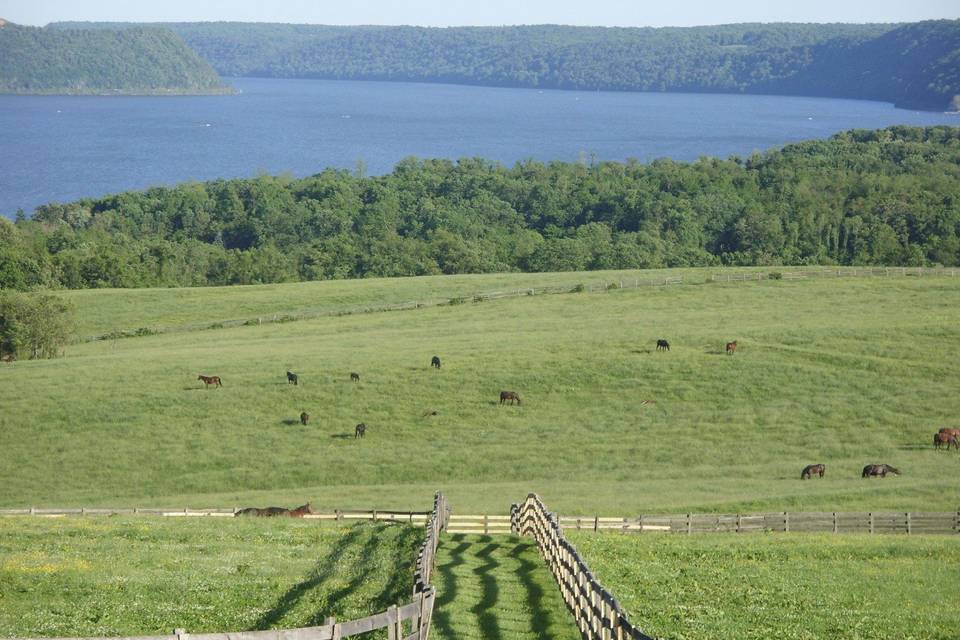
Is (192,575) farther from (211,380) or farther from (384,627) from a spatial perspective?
(211,380)

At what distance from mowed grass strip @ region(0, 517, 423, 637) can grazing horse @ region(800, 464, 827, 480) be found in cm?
1935

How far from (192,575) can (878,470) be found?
2912 centimetres

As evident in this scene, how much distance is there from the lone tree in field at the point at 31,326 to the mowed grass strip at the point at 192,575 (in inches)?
1600

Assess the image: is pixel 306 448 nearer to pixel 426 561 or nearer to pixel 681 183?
pixel 426 561

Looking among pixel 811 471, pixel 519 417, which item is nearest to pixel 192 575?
pixel 811 471

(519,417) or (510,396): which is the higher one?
(510,396)

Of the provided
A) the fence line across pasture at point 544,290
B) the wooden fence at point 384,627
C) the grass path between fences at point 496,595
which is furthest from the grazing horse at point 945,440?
the fence line across pasture at point 544,290

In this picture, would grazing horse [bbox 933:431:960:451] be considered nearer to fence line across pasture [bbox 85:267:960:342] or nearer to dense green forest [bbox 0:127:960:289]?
fence line across pasture [bbox 85:267:960:342]

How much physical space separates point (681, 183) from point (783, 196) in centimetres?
1567

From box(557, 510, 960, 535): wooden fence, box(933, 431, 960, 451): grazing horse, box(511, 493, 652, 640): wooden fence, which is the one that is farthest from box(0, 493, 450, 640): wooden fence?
box(933, 431, 960, 451): grazing horse

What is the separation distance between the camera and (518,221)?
16150 cm

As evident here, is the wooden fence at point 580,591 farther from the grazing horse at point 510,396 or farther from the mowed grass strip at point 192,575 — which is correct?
the grazing horse at point 510,396

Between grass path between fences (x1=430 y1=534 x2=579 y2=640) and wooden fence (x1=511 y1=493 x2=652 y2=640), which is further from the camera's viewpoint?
grass path between fences (x1=430 y1=534 x2=579 y2=640)

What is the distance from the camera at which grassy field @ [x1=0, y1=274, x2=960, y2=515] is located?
42219 millimetres
